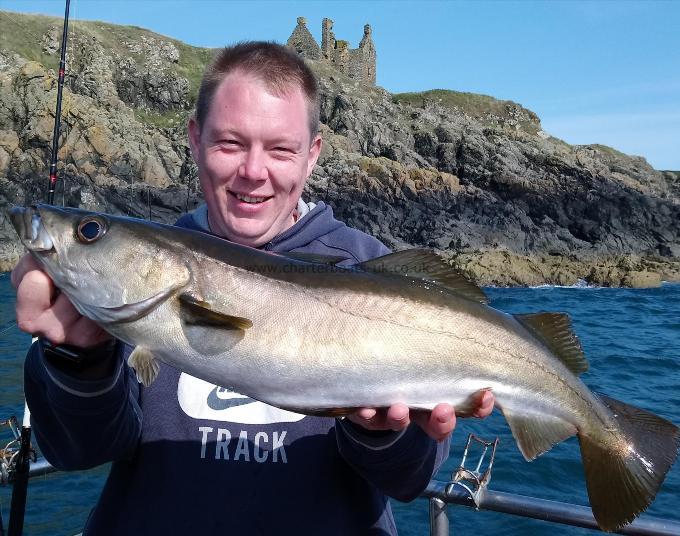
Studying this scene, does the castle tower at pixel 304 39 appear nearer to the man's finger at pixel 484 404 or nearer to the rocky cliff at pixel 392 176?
the rocky cliff at pixel 392 176

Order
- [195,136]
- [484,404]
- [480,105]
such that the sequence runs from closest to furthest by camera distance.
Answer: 1. [484,404]
2. [195,136]
3. [480,105]

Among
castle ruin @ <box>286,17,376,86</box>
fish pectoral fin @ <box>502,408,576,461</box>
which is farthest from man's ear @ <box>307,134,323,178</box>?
castle ruin @ <box>286,17,376,86</box>

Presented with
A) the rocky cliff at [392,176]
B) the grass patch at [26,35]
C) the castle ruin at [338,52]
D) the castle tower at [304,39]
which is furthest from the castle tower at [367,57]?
the grass patch at [26,35]

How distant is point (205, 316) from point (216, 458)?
772 millimetres

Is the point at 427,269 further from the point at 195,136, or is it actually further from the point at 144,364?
the point at 195,136

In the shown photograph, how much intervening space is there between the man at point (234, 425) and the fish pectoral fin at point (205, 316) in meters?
0.23

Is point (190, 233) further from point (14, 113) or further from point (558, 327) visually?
point (14, 113)

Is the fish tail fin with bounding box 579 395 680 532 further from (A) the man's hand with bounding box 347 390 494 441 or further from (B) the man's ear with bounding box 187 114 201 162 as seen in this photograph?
(B) the man's ear with bounding box 187 114 201 162

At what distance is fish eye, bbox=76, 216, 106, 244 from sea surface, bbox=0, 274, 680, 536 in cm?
118

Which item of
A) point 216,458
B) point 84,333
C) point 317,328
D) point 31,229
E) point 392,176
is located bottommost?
point 216,458

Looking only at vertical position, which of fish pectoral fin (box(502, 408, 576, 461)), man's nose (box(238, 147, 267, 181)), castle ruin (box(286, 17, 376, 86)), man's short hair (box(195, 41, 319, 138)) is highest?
castle ruin (box(286, 17, 376, 86))

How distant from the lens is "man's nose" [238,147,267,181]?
2.89m

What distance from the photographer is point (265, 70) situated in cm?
291

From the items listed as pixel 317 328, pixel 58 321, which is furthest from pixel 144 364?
pixel 317 328
